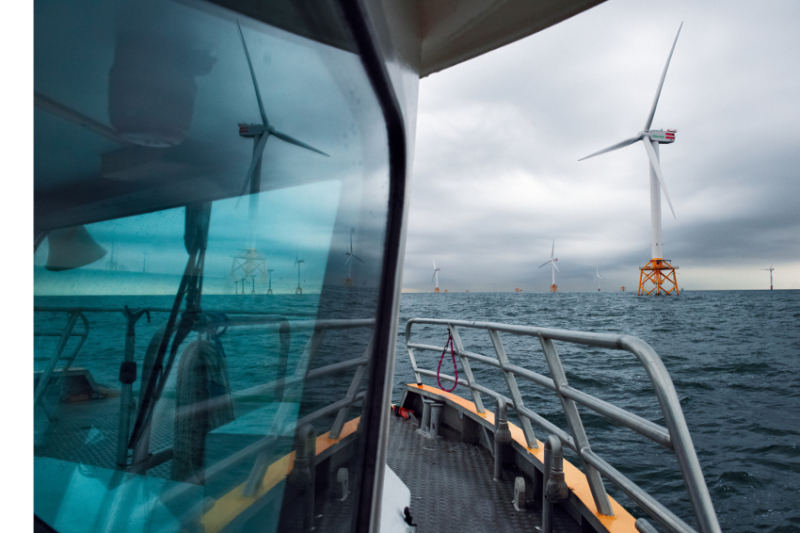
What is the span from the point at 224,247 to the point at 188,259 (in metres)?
0.05

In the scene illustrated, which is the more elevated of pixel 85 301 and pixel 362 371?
pixel 85 301

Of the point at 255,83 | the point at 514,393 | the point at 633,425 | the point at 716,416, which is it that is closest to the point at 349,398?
the point at 255,83

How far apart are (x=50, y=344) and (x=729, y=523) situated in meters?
4.90

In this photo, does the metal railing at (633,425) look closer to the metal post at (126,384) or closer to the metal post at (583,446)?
the metal post at (583,446)

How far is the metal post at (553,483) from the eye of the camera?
194 cm

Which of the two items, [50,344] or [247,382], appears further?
[247,382]

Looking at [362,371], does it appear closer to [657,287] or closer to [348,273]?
[348,273]

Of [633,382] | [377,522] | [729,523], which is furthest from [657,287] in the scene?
[377,522]

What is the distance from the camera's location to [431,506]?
91.3 inches

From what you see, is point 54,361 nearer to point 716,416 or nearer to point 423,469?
point 423,469

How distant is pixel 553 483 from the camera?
6.37 ft

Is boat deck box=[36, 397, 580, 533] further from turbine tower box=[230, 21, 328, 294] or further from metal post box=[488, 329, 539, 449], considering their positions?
metal post box=[488, 329, 539, 449]

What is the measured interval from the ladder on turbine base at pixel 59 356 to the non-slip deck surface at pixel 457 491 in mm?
2095
